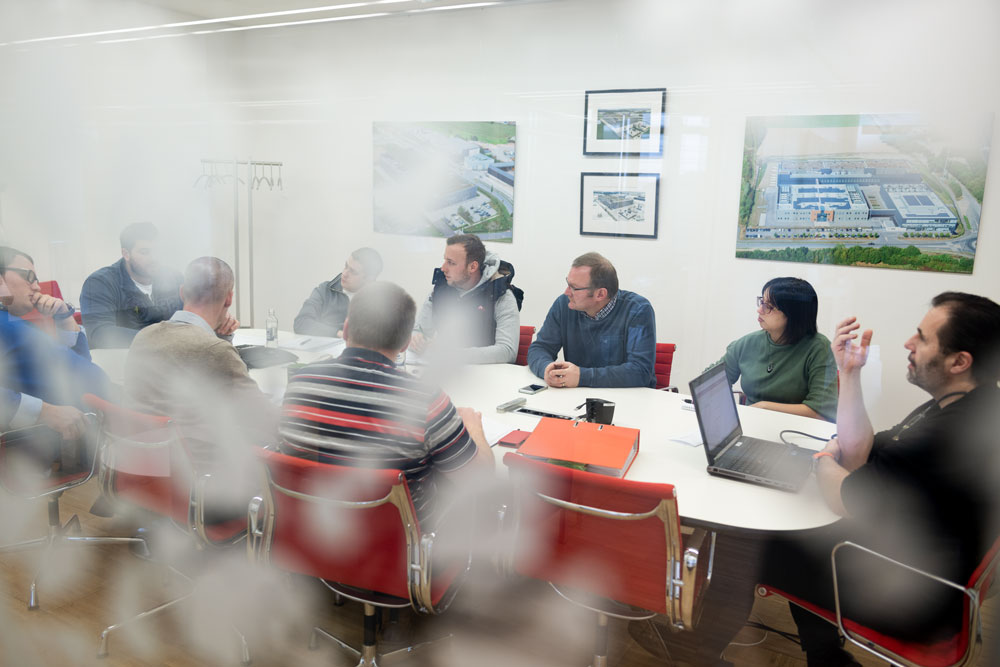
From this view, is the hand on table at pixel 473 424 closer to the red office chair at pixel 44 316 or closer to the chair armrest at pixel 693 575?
the chair armrest at pixel 693 575

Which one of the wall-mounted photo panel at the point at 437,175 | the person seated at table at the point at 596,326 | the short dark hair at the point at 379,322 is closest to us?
the short dark hair at the point at 379,322

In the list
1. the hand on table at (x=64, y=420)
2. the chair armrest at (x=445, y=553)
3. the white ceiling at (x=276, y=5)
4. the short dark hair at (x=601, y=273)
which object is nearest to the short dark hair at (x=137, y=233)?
the hand on table at (x=64, y=420)

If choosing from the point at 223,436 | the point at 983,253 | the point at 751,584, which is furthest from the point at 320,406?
the point at 983,253

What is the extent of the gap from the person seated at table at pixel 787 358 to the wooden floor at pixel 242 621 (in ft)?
2.29

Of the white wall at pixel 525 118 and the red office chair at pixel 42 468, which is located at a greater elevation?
the white wall at pixel 525 118

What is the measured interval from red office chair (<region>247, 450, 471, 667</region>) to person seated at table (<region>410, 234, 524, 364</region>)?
994mm

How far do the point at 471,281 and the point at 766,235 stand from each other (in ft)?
3.85

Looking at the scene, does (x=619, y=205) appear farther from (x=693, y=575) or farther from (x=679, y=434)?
(x=693, y=575)

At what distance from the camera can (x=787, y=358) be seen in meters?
2.36

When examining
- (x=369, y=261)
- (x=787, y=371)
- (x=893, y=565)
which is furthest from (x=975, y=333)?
(x=369, y=261)

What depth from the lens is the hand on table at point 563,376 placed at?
2439 mm

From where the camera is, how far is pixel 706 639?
6.54 feet

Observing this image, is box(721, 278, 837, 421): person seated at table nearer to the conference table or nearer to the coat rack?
the conference table

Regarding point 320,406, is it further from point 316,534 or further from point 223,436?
point 223,436
